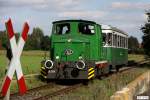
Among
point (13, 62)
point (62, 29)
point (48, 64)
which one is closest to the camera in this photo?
point (13, 62)

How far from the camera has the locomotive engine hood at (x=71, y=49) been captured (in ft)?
69.8

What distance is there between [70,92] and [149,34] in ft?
90.0

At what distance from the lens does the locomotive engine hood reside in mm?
21281

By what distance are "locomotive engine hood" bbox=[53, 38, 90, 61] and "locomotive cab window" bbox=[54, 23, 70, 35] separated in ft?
1.96

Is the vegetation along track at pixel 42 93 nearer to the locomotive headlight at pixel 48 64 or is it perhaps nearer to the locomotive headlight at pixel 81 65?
→ the locomotive headlight at pixel 48 64

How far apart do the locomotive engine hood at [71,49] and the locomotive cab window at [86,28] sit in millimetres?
594

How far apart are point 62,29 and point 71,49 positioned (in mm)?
1320

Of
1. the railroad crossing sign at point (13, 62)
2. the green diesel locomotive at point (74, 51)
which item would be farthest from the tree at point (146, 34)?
the railroad crossing sign at point (13, 62)

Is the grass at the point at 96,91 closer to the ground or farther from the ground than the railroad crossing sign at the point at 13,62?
closer to the ground

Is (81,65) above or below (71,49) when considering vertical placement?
below

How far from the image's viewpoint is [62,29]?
22.1 m

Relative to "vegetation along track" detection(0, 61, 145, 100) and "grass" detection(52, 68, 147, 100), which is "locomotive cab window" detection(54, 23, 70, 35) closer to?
"vegetation along track" detection(0, 61, 145, 100)

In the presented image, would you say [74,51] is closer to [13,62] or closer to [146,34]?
[13,62]

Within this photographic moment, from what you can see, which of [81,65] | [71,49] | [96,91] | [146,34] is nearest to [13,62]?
[96,91]
